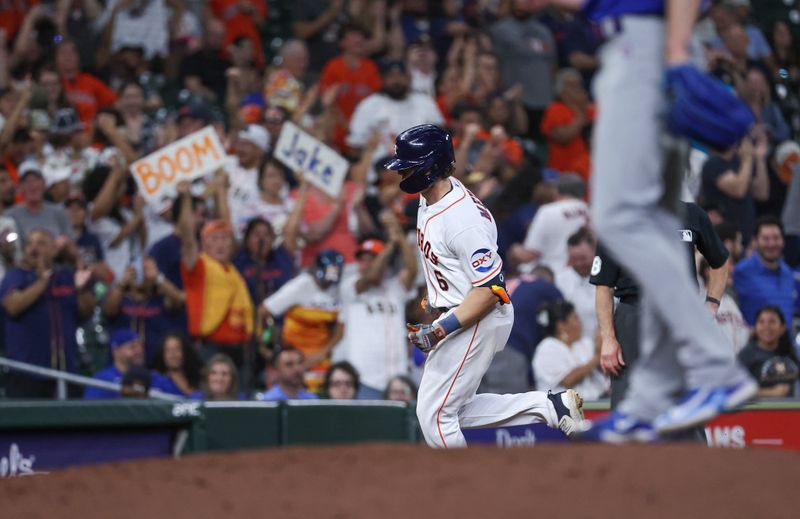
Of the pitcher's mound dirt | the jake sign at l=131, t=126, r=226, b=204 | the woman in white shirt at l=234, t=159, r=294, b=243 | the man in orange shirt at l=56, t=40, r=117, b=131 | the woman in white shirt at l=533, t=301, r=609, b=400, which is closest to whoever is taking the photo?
the pitcher's mound dirt

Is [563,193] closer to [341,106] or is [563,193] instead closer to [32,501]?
[341,106]

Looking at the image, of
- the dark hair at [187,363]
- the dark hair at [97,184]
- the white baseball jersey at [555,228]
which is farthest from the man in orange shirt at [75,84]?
the white baseball jersey at [555,228]

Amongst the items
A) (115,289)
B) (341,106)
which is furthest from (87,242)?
(341,106)

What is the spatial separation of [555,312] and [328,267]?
83.1 inches

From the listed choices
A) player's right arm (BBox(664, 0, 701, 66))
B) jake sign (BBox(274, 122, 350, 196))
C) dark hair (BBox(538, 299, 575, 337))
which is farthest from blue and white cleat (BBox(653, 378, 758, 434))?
jake sign (BBox(274, 122, 350, 196))

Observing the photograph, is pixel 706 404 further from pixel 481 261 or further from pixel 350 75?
pixel 350 75

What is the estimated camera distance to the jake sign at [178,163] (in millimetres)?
11625

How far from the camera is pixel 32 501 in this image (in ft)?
17.8

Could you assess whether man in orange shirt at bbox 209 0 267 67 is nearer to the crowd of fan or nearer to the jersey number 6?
the crowd of fan

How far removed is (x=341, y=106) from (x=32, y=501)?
972cm

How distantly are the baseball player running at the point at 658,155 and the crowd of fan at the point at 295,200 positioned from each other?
550 cm

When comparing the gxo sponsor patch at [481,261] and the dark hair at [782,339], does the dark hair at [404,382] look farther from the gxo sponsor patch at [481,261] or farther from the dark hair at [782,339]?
the gxo sponsor patch at [481,261]

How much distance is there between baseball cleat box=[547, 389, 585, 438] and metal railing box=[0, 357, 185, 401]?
14.2 ft

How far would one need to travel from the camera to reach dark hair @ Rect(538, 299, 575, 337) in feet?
35.2
